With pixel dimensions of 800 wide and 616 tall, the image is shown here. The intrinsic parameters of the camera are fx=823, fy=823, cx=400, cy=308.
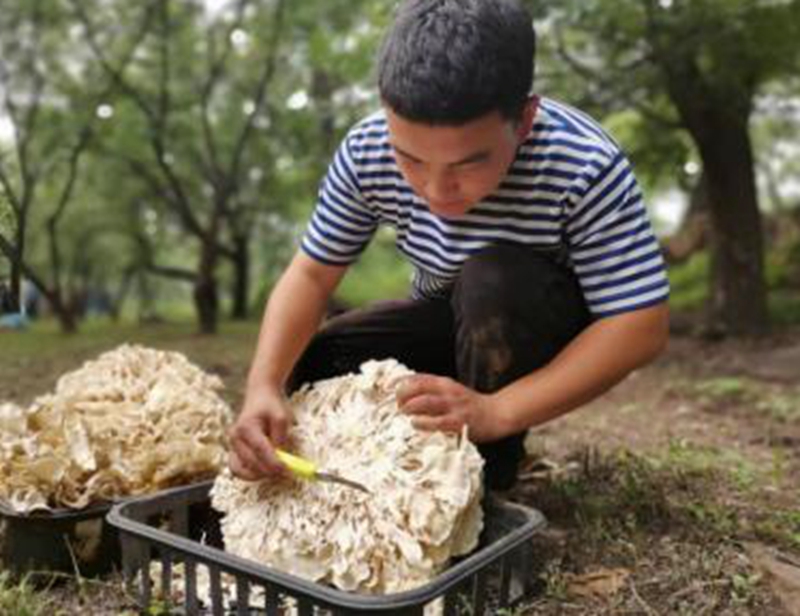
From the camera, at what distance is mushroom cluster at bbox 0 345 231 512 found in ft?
7.43

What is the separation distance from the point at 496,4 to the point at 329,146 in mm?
7704

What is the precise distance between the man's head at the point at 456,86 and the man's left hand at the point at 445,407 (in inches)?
18.1

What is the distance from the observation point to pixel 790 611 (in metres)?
1.97

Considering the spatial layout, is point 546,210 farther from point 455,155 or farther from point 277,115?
point 277,115

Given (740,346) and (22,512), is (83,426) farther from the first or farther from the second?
(740,346)

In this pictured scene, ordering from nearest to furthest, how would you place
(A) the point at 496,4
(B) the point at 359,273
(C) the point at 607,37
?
(A) the point at 496,4 → (C) the point at 607,37 → (B) the point at 359,273

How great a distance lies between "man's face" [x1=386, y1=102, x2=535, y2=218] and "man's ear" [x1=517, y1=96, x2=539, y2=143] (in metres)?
0.03

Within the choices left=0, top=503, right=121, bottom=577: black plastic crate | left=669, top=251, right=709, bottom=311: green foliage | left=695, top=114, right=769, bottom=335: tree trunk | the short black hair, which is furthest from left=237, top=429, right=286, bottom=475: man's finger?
left=669, top=251, right=709, bottom=311: green foliage

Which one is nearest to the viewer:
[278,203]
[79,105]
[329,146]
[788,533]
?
[788,533]

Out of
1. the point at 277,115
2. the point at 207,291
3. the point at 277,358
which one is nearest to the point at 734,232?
the point at 277,115

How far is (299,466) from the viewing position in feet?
6.63

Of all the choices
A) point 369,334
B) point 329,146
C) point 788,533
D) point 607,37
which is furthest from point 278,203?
point 788,533

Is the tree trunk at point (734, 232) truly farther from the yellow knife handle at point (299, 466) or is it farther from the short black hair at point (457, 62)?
the yellow knife handle at point (299, 466)

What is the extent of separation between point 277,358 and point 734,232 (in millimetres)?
6028
